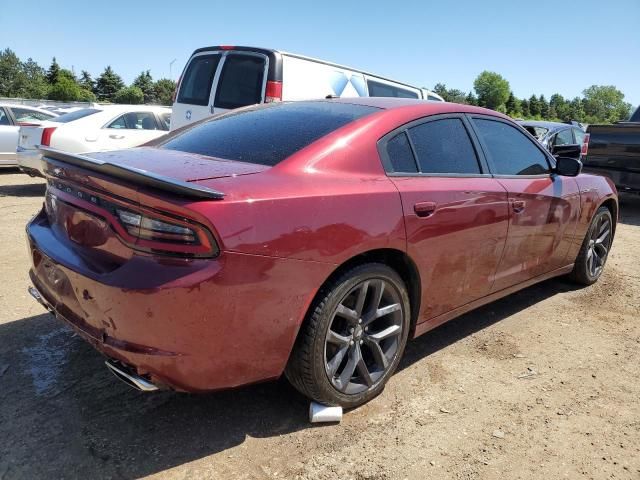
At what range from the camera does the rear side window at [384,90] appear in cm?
841

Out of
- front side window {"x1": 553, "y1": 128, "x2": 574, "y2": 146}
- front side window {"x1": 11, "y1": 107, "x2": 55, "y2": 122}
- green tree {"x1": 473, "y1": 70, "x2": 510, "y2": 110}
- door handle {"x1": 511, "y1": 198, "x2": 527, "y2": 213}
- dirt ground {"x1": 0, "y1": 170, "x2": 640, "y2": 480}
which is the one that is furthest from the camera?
green tree {"x1": 473, "y1": 70, "x2": 510, "y2": 110}

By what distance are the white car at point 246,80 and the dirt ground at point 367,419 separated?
3.91 m

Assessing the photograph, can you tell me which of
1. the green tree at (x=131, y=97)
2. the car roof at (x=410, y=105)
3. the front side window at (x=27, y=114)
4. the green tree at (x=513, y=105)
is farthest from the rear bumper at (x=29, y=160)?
the green tree at (x=513, y=105)

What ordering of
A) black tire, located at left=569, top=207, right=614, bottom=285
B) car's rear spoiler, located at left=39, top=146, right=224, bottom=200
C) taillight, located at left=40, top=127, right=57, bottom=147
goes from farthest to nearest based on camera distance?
taillight, located at left=40, top=127, right=57, bottom=147, black tire, located at left=569, top=207, right=614, bottom=285, car's rear spoiler, located at left=39, top=146, right=224, bottom=200

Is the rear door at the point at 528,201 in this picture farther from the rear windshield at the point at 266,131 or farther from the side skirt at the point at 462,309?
the rear windshield at the point at 266,131

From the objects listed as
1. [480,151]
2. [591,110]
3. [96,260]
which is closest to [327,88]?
[480,151]

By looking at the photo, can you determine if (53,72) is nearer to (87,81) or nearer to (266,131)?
(87,81)

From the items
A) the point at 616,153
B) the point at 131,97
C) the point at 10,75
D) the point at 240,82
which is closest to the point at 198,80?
the point at 240,82

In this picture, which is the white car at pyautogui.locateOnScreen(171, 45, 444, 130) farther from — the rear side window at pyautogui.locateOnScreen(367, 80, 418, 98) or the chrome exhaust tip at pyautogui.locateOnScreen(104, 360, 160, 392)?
the chrome exhaust tip at pyautogui.locateOnScreen(104, 360, 160, 392)

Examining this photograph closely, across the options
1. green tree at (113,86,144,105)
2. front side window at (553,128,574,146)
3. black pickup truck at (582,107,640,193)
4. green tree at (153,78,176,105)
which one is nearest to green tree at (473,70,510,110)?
green tree at (153,78,176,105)

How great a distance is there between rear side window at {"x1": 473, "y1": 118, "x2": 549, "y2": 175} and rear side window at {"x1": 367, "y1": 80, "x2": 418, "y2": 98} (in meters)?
4.79

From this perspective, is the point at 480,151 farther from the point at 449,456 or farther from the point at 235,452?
the point at 235,452

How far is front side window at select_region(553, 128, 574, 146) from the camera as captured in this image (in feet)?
35.5

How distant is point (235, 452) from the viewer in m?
2.33
